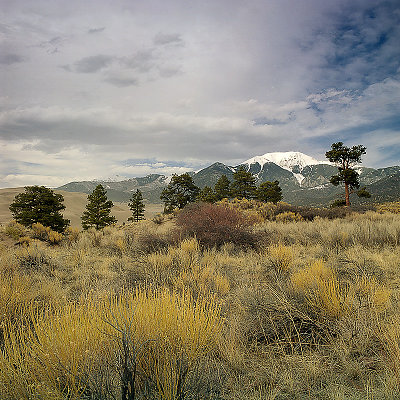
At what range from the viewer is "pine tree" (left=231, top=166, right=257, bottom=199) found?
40.5 m

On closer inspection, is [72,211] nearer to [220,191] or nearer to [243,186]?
[220,191]

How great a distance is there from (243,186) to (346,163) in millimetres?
15436

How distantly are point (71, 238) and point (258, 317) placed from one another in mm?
12823

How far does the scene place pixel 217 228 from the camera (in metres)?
9.20

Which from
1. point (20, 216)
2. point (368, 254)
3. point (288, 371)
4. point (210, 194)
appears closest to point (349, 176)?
point (210, 194)

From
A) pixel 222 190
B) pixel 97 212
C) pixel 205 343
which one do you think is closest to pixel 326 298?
pixel 205 343

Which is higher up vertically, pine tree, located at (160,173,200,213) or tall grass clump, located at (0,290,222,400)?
pine tree, located at (160,173,200,213)

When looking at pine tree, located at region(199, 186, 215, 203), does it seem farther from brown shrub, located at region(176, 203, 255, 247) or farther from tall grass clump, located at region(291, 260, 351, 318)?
tall grass clump, located at region(291, 260, 351, 318)

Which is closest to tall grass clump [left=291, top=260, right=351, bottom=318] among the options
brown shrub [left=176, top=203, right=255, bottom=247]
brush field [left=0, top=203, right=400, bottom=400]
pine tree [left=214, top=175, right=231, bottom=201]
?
brush field [left=0, top=203, right=400, bottom=400]

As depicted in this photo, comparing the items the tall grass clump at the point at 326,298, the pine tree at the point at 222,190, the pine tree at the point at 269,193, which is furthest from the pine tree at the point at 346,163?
the tall grass clump at the point at 326,298

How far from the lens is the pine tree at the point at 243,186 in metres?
40.5

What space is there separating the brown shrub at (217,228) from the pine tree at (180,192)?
90.2 ft

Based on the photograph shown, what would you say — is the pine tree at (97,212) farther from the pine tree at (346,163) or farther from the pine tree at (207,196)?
the pine tree at (346,163)

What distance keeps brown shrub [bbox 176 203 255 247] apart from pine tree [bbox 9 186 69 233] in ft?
56.4
